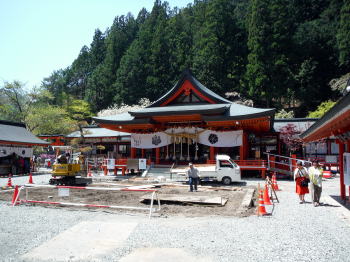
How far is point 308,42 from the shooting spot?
46.2m

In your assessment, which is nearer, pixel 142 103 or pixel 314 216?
pixel 314 216

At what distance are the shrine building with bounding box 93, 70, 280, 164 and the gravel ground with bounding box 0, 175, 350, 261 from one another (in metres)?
11.3

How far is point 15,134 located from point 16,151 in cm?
193

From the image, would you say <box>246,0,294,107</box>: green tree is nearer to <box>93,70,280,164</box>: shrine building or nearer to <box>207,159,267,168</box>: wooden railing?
<box>93,70,280,164</box>: shrine building

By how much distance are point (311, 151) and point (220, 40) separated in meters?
29.7

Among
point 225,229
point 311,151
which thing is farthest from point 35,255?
point 311,151

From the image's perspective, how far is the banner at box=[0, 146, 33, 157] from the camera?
24.3 metres

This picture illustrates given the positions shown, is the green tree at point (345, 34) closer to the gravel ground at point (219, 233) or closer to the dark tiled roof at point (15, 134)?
the gravel ground at point (219, 233)

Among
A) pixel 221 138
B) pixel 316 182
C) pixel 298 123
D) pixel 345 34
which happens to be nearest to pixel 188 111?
pixel 221 138

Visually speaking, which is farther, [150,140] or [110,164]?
[150,140]

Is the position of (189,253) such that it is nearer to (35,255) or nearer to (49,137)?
(35,255)

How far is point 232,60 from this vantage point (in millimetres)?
48562

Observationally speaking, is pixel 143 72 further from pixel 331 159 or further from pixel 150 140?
pixel 331 159

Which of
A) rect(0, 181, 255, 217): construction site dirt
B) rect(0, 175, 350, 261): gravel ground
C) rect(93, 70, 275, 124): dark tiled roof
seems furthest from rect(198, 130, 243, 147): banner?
rect(0, 175, 350, 261): gravel ground
